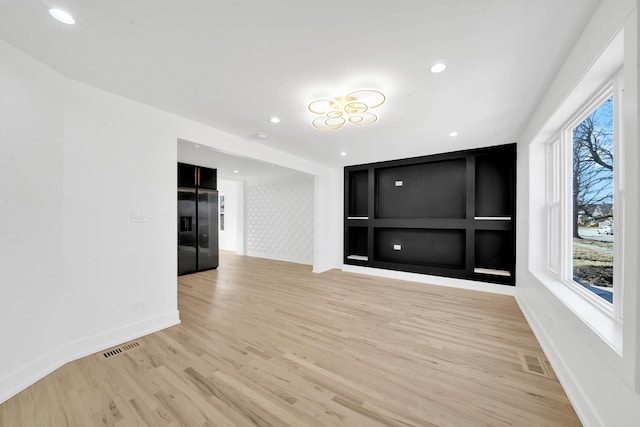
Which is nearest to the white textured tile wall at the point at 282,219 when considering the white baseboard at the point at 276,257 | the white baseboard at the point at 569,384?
the white baseboard at the point at 276,257

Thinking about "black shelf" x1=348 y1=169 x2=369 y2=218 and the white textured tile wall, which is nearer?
"black shelf" x1=348 y1=169 x2=369 y2=218

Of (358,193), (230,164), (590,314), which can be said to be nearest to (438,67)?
(590,314)

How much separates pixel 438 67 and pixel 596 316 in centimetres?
216

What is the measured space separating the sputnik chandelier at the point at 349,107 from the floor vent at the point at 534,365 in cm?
274

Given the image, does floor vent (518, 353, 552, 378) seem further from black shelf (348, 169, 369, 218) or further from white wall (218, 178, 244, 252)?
white wall (218, 178, 244, 252)

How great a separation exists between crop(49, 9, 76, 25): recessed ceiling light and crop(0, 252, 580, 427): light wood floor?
8.32 feet

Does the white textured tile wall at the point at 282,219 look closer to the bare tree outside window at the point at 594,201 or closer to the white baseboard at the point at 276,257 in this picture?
the white baseboard at the point at 276,257

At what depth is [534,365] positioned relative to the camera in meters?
2.06

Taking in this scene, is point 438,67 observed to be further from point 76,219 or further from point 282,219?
point 282,219

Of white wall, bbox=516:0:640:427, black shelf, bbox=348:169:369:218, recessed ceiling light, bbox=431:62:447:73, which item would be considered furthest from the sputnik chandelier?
black shelf, bbox=348:169:369:218

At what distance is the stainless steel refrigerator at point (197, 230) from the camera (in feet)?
17.0

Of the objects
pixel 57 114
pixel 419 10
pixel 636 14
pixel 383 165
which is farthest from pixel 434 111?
pixel 57 114

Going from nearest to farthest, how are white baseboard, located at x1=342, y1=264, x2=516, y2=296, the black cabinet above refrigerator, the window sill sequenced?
1. the window sill
2. white baseboard, located at x1=342, y1=264, x2=516, y2=296
3. the black cabinet above refrigerator

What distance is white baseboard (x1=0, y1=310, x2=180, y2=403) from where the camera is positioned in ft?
5.62
